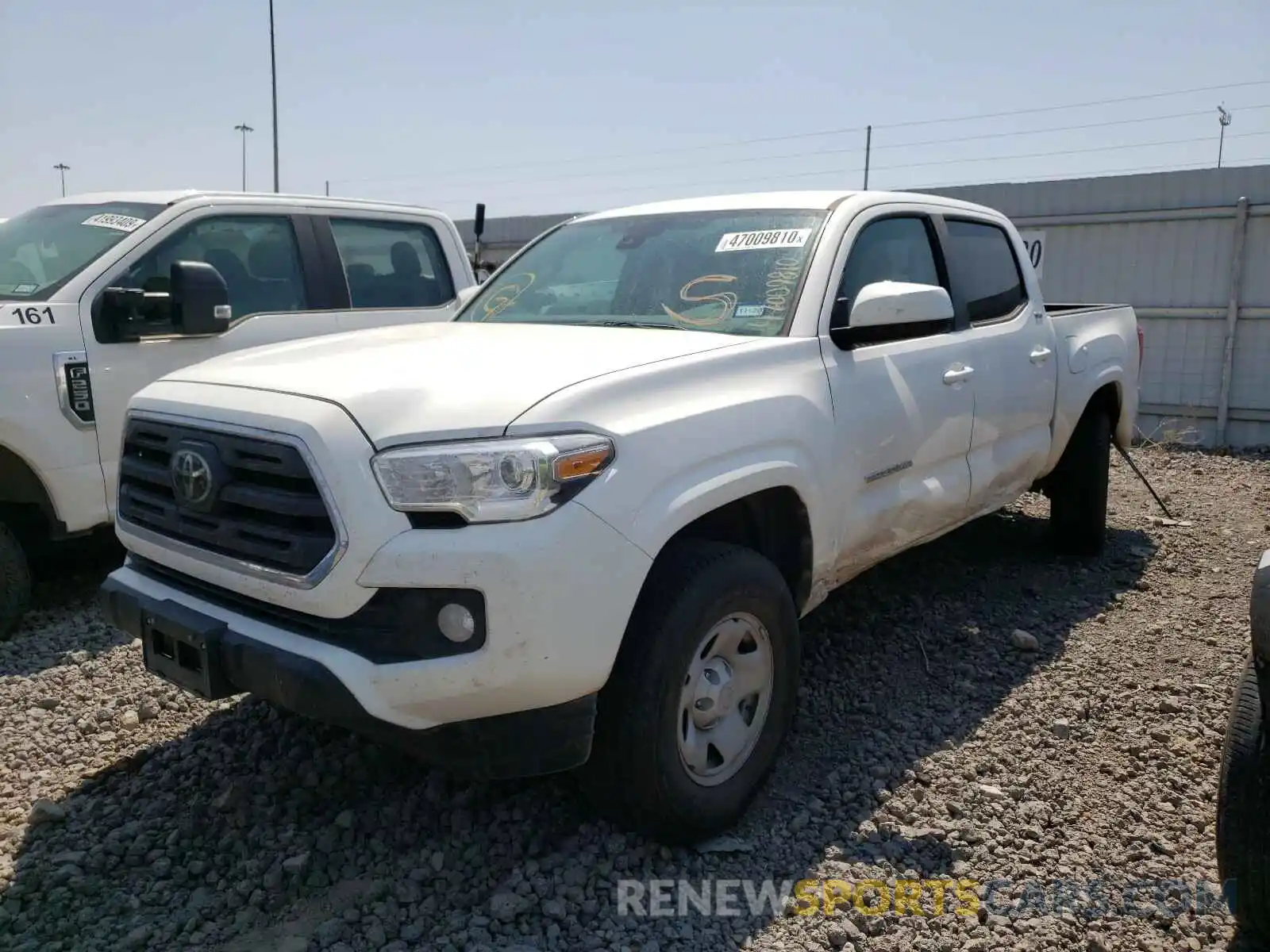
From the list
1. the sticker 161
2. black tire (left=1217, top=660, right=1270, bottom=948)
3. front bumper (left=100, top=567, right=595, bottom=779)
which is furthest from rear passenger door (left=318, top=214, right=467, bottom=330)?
black tire (left=1217, top=660, right=1270, bottom=948)

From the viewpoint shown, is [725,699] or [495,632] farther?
[725,699]

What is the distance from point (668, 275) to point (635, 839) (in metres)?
1.97

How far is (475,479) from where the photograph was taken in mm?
2393

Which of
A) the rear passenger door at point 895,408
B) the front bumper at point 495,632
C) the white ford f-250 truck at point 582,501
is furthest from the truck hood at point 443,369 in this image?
the rear passenger door at point 895,408

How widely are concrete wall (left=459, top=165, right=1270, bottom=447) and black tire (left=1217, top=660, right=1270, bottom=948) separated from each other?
9.15 meters

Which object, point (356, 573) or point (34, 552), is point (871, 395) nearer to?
point (356, 573)

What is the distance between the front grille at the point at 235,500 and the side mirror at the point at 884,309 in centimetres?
184

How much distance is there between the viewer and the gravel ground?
2.63 metres

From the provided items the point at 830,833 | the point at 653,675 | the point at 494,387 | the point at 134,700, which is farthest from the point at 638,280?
the point at 134,700

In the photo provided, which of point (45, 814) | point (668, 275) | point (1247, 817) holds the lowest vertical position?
point (45, 814)

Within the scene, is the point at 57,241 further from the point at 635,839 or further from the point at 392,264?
the point at 635,839

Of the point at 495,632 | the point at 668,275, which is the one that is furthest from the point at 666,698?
the point at 668,275

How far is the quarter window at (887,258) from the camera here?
12.1 ft

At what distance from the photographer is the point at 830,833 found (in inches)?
120
